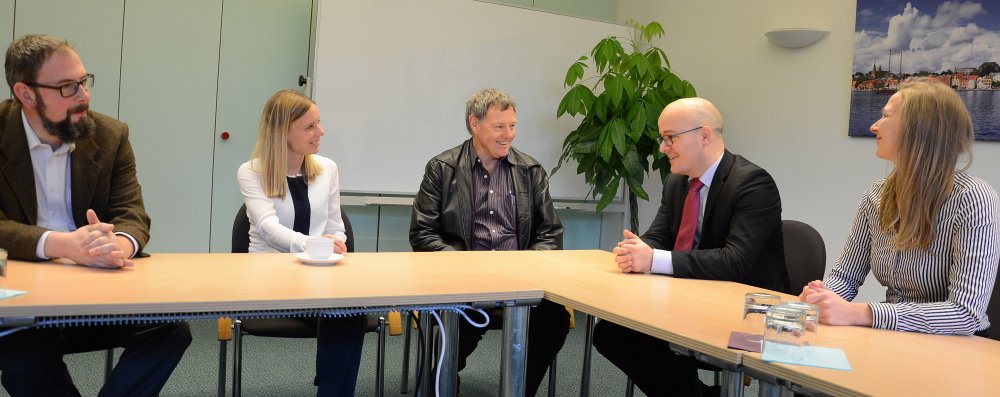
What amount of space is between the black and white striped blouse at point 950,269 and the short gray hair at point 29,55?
7.43 ft

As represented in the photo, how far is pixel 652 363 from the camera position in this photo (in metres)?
2.55

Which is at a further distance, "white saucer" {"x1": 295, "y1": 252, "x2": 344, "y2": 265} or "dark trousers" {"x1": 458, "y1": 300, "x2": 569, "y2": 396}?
"dark trousers" {"x1": 458, "y1": 300, "x2": 569, "y2": 396}

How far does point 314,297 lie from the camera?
75.5 inches

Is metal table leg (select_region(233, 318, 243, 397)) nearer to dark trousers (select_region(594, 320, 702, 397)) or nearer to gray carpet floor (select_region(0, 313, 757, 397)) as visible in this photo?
gray carpet floor (select_region(0, 313, 757, 397))

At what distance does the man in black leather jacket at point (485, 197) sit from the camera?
348 centimetres

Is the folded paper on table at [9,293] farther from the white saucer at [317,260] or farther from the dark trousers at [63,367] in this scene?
the white saucer at [317,260]

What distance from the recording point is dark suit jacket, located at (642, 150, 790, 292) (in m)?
2.65

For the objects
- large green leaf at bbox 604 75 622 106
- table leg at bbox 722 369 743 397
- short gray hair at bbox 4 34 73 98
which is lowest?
table leg at bbox 722 369 743 397

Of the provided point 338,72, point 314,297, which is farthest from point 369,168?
point 314,297

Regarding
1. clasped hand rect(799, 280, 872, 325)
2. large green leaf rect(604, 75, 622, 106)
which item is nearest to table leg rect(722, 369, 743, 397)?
clasped hand rect(799, 280, 872, 325)

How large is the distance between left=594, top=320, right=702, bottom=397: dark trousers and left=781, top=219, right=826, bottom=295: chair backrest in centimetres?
69

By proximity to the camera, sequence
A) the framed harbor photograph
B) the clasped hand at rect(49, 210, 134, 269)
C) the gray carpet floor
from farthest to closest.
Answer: the framed harbor photograph
the gray carpet floor
the clasped hand at rect(49, 210, 134, 269)

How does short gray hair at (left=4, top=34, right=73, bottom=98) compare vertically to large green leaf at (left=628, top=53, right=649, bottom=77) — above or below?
below

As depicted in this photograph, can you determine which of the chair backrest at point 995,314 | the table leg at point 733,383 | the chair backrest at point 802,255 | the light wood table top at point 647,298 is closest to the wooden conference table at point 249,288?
the light wood table top at point 647,298
